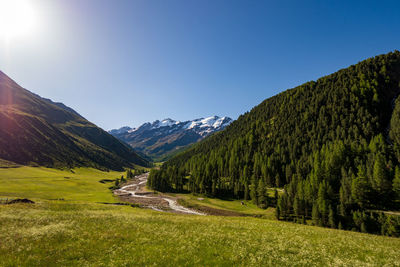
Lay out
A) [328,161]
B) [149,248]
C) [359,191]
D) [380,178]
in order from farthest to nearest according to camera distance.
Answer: [328,161] → [380,178] → [359,191] → [149,248]

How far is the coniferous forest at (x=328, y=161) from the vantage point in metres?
71.2

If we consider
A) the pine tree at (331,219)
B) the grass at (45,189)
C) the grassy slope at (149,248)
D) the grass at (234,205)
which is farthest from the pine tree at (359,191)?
the grass at (45,189)

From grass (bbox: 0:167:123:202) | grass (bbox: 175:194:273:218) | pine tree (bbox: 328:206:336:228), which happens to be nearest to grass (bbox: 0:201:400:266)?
pine tree (bbox: 328:206:336:228)

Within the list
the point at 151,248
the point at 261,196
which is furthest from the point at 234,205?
the point at 151,248

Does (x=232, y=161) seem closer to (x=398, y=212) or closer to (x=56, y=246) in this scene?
(x=398, y=212)

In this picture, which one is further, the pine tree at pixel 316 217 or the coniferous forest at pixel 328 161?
the coniferous forest at pixel 328 161

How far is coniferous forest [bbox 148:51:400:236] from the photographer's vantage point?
234 ft

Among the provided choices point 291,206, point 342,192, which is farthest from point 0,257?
point 342,192

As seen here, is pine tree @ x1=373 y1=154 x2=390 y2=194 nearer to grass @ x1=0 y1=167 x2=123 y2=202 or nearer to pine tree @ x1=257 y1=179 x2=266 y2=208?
pine tree @ x1=257 y1=179 x2=266 y2=208

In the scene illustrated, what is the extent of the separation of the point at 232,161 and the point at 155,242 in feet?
431

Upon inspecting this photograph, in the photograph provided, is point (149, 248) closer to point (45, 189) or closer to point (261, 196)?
point (261, 196)

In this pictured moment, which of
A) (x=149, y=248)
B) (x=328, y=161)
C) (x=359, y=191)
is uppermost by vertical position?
(x=328, y=161)

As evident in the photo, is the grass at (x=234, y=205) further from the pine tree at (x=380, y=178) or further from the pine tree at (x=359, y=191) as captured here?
the pine tree at (x=380, y=178)

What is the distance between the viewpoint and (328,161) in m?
100
